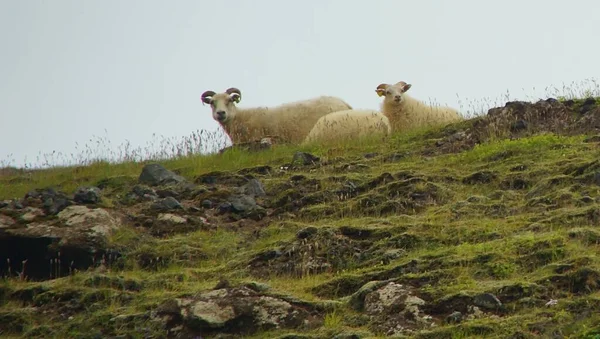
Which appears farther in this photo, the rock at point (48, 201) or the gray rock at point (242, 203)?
the gray rock at point (242, 203)

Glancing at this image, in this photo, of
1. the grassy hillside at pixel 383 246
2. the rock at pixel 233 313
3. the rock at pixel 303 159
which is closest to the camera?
the grassy hillside at pixel 383 246

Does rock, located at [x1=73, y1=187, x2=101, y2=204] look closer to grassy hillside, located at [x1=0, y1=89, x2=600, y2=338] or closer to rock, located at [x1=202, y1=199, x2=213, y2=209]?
grassy hillside, located at [x1=0, y1=89, x2=600, y2=338]

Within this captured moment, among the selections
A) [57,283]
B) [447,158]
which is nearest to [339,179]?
[447,158]

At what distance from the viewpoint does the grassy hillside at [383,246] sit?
1038 cm

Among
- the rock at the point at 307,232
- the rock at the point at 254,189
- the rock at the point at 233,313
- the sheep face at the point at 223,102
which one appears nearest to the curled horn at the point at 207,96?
the sheep face at the point at 223,102

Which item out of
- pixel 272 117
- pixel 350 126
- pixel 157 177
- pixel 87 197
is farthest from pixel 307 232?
pixel 272 117

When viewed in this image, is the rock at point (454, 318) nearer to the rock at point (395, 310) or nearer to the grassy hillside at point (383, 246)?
the grassy hillside at point (383, 246)

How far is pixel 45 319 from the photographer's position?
11734 millimetres

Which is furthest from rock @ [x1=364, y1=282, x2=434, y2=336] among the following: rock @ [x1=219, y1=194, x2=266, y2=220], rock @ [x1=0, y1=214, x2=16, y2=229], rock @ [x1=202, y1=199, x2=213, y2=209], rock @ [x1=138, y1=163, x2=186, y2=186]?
rock @ [x1=138, y1=163, x2=186, y2=186]

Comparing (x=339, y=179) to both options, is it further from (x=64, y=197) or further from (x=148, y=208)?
(x=64, y=197)

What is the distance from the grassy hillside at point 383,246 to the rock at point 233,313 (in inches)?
1.5

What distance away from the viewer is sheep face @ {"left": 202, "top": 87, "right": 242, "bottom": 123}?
24141mm

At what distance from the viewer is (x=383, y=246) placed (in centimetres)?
1276

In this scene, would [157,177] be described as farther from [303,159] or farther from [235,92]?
[235,92]
